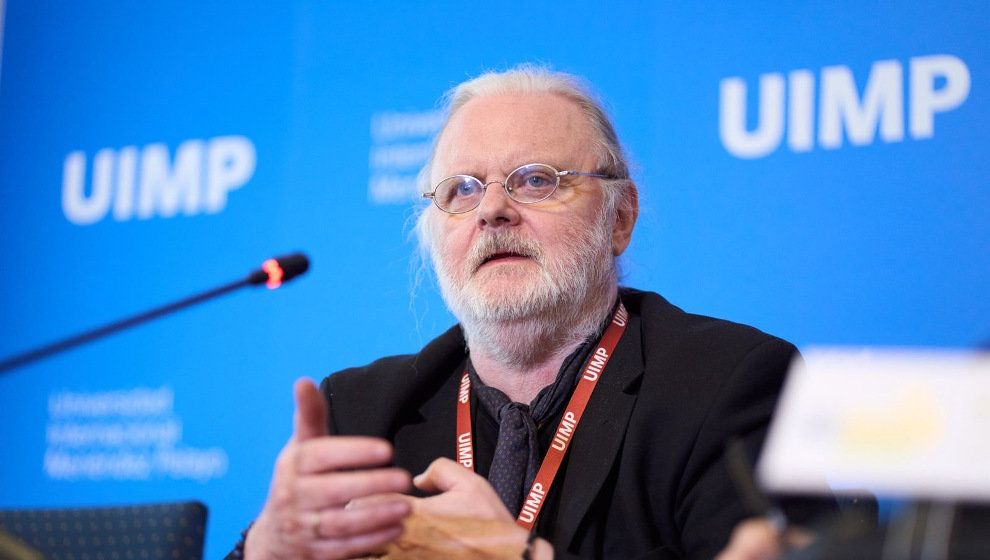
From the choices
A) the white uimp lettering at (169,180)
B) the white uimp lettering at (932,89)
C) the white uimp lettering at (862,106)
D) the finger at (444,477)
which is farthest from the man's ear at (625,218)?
the white uimp lettering at (169,180)

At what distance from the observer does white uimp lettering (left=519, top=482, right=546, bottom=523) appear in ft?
6.06

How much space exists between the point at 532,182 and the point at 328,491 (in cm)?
120

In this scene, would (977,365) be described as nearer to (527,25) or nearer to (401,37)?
(527,25)

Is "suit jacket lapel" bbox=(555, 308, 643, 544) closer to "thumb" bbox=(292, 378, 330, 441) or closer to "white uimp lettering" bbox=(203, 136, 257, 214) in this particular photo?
"thumb" bbox=(292, 378, 330, 441)

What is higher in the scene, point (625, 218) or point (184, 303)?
point (625, 218)

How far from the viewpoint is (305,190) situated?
3.53 m

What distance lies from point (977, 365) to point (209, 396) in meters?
3.21

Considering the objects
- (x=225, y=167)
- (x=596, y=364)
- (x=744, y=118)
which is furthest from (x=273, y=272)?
(x=225, y=167)

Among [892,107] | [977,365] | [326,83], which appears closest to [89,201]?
[326,83]

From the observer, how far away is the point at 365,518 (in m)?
1.18

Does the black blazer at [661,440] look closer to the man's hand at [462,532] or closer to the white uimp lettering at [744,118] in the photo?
the man's hand at [462,532]

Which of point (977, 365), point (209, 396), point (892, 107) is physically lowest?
point (209, 396)

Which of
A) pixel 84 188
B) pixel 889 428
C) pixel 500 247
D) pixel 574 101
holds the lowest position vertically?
pixel 889 428

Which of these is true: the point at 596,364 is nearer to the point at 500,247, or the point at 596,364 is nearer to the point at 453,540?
the point at 500,247
